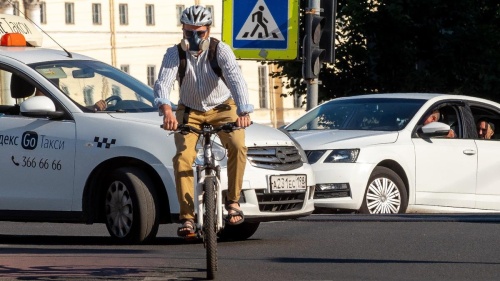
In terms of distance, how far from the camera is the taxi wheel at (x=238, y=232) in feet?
45.6

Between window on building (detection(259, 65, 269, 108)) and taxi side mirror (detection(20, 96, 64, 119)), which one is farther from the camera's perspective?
window on building (detection(259, 65, 269, 108))

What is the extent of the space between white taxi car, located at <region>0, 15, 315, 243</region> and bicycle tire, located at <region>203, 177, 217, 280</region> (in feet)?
7.52

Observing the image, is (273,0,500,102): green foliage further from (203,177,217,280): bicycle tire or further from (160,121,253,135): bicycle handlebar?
(203,177,217,280): bicycle tire

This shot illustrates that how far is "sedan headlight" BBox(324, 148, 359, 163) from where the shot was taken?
17016 mm

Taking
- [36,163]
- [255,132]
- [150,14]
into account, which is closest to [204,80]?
[255,132]

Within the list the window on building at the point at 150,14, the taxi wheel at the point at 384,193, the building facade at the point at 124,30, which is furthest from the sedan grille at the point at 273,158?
the window on building at the point at 150,14

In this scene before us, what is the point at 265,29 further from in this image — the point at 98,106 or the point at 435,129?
the point at 98,106

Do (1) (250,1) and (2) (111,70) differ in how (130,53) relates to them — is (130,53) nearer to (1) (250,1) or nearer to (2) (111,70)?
(1) (250,1)

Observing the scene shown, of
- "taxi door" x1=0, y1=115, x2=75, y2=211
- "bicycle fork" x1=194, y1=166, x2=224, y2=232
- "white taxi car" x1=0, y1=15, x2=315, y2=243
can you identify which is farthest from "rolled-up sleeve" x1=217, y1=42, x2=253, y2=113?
"taxi door" x1=0, y1=115, x2=75, y2=211

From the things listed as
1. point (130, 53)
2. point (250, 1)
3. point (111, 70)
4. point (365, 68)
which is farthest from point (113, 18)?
point (111, 70)

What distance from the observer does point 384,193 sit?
17.3 metres

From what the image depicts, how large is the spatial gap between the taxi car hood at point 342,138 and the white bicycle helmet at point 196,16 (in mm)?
6147

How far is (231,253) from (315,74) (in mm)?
8699

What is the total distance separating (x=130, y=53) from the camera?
8975 cm
